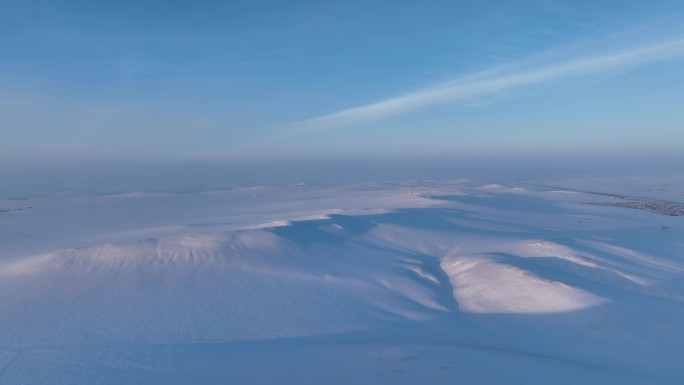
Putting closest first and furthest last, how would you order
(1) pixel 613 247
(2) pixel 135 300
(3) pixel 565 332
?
1. (3) pixel 565 332
2. (2) pixel 135 300
3. (1) pixel 613 247

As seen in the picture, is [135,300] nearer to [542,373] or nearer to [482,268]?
[542,373]

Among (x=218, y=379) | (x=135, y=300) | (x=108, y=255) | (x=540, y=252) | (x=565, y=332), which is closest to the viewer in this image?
(x=218, y=379)

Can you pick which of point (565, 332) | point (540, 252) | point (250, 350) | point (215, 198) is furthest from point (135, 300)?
point (215, 198)

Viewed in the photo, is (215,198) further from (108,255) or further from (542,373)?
(542,373)

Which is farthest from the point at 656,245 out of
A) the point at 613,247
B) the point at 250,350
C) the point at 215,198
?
the point at 215,198

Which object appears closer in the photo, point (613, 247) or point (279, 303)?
point (279, 303)

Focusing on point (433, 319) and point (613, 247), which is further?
point (613, 247)
